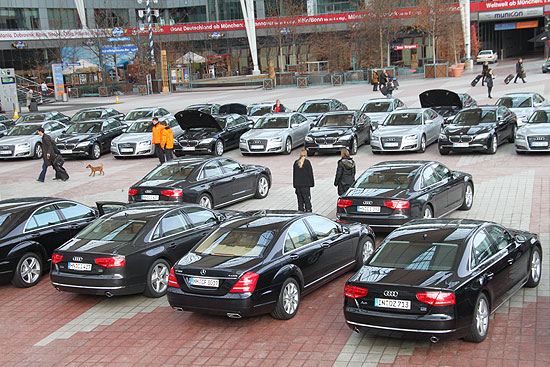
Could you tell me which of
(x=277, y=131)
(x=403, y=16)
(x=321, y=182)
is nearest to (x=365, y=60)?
(x=403, y=16)

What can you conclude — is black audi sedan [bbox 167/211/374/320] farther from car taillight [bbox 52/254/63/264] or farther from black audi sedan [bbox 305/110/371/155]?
black audi sedan [bbox 305/110/371/155]

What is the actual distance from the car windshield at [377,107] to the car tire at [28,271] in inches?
671

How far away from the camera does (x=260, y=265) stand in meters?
8.84

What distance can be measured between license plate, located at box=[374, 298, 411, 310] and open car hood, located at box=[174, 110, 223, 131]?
1654cm

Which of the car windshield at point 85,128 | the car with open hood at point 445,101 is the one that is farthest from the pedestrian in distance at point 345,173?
the car windshield at point 85,128

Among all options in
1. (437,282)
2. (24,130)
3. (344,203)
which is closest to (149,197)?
(344,203)

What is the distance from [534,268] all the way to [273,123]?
15.8 meters

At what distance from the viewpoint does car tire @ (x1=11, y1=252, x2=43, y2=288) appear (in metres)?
11.5

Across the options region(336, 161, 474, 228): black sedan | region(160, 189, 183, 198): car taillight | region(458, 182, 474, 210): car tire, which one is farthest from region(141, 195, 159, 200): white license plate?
region(458, 182, 474, 210): car tire

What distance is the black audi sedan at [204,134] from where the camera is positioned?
2373 cm

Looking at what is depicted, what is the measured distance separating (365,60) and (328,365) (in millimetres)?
52033

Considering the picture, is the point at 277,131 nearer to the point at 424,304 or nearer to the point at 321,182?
the point at 321,182

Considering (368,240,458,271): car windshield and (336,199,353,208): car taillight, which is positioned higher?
(368,240,458,271): car windshield

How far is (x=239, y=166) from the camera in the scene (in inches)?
670
